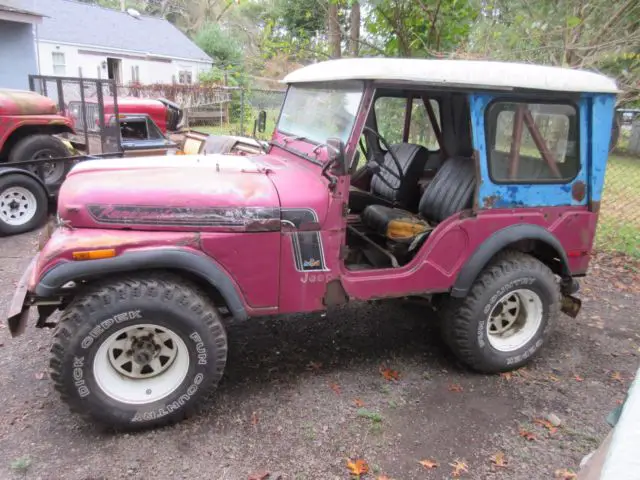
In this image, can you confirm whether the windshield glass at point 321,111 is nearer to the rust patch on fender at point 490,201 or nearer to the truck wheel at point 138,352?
the rust patch on fender at point 490,201

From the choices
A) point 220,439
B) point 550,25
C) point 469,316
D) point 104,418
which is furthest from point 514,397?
point 550,25

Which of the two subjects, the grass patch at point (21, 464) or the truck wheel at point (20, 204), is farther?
the truck wheel at point (20, 204)

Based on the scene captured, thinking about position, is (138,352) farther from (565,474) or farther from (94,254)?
(565,474)

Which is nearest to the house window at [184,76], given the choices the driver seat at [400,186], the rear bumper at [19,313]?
the driver seat at [400,186]

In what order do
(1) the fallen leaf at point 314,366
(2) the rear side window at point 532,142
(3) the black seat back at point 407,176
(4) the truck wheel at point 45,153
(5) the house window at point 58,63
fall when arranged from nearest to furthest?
(2) the rear side window at point 532,142
(1) the fallen leaf at point 314,366
(3) the black seat back at point 407,176
(4) the truck wheel at point 45,153
(5) the house window at point 58,63

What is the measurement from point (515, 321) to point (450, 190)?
1.13 meters

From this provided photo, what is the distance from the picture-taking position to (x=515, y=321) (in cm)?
380

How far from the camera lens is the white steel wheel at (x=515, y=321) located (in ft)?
12.0

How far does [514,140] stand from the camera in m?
3.36

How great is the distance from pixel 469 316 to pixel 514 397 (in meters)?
0.61

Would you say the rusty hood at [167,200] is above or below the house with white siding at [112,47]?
below

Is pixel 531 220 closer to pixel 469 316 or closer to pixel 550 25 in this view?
pixel 469 316

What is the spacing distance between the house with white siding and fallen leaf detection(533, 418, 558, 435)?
21513 mm

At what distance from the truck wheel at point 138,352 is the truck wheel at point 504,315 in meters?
1.68
